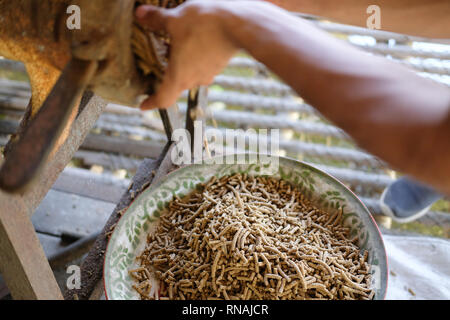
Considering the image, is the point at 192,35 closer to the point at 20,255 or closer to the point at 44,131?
the point at 44,131

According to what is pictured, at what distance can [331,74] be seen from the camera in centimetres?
68

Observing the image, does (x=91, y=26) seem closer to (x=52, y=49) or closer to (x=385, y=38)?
(x=52, y=49)

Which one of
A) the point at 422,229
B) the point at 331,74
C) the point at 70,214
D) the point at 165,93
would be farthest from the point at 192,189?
the point at 422,229

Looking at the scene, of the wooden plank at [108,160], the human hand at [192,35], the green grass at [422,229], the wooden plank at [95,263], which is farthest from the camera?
the wooden plank at [108,160]

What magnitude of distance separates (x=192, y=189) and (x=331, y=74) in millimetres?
883

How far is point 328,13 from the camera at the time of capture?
A: 4.13 feet

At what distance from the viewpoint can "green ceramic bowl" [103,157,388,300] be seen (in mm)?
1174

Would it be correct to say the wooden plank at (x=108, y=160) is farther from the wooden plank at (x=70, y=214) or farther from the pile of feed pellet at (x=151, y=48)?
the pile of feed pellet at (x=151, y=48)

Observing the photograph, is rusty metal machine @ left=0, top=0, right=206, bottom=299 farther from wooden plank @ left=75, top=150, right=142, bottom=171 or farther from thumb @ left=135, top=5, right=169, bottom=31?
wooden plank @ left=75, top=150, right=142, bottom=171

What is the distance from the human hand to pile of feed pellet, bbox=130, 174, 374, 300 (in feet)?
1.83

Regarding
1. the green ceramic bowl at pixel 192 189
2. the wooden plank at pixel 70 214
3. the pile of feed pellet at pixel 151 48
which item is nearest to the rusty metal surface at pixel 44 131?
the pile of feed pellet at pixel 151 48

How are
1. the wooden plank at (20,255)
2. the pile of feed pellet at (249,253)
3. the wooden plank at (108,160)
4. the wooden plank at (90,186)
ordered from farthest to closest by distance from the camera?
1. the wooden plank at (108,160)
2. the wooden plank at (90,186)
3. the pile of feed pellet at (249,253)
4. the wooden plank at (20,255)

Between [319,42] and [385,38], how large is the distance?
2.26 metres

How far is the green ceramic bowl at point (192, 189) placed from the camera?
1.17m
